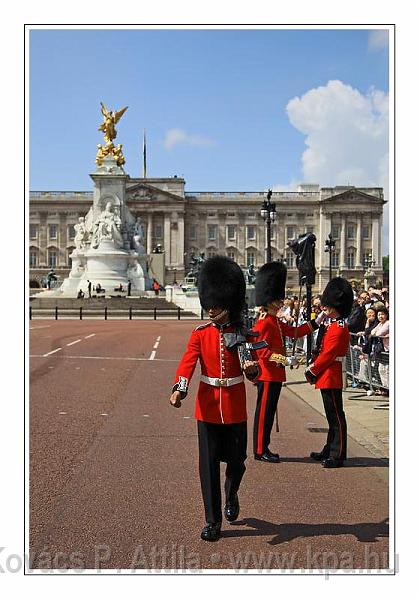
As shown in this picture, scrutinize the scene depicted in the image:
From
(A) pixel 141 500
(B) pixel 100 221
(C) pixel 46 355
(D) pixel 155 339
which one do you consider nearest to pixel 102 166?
(B) pixel 100 221

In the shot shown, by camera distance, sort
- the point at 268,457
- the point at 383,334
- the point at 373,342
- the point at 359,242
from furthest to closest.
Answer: the point at 359,242 < the point at 373,342 < the point at 383,334 < the point at 268,457

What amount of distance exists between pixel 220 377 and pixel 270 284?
2.49 meters

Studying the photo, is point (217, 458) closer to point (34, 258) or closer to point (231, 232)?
point (34, 258)

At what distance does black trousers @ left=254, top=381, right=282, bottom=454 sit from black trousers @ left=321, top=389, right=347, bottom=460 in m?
0.53

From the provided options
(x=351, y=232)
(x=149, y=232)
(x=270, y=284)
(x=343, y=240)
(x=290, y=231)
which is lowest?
(x=270, y=284)

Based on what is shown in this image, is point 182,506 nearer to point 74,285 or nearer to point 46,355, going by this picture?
point 46,355

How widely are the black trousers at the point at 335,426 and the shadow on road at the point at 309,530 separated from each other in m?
1.83

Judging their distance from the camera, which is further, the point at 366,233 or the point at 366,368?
the point at 366,233

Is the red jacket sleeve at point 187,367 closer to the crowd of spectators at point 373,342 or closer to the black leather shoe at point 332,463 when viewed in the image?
the black leather shoe at point 332,463

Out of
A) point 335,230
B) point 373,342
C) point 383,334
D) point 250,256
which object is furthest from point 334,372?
point 250,256

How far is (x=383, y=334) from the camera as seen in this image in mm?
11977

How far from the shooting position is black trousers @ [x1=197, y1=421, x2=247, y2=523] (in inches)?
210
